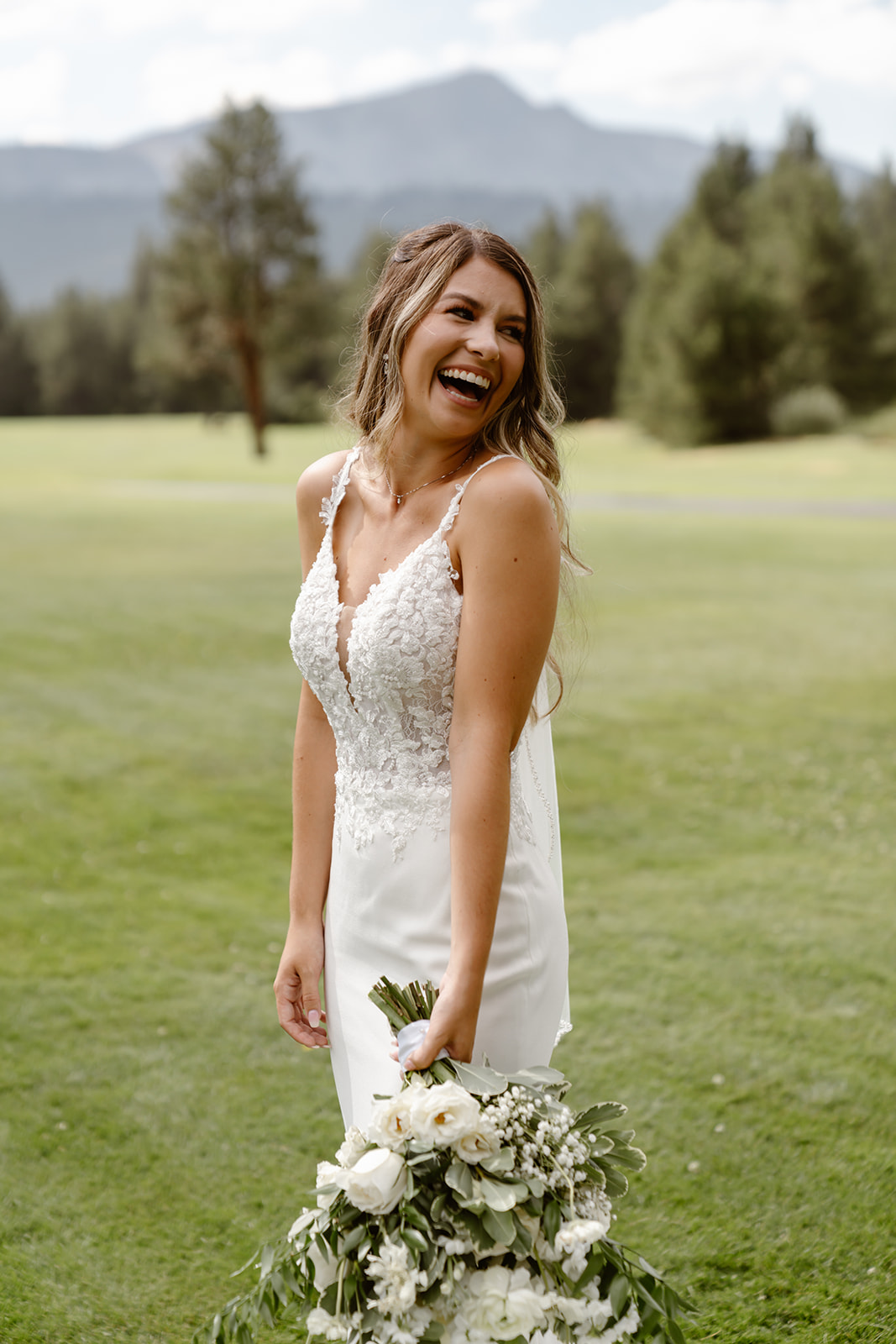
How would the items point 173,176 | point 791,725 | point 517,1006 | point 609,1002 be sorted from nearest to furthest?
point 517,1006, point 609,1002, point 791,725, point 173,176

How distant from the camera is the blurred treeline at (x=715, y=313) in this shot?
1913 inches

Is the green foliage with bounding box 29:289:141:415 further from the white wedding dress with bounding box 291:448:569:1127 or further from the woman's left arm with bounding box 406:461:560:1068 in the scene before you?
the woman's left arm with bounding box 406:461:560:1068

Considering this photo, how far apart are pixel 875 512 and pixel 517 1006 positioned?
2549cm

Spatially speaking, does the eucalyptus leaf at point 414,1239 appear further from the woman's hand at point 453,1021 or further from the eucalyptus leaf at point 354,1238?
the woman's hand at point 453,1021

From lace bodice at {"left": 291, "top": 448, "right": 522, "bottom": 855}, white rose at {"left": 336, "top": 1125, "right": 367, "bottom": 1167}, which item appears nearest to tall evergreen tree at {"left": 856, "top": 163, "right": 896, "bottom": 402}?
lace bodice at {"left": 291, "top": 448, "right": 522, "bottom": 855}

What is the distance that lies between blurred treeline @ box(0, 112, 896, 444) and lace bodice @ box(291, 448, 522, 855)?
3752cm

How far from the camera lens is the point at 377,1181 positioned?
188cm

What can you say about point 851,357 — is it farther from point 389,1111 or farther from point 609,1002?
point 389,1111

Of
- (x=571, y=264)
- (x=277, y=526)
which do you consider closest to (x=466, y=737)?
(x=277, y=526)

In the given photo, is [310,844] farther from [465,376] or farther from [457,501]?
[465,376]

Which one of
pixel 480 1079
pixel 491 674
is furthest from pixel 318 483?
pixel 480 1079

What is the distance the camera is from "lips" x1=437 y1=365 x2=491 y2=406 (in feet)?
7.95

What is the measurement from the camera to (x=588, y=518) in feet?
82.9

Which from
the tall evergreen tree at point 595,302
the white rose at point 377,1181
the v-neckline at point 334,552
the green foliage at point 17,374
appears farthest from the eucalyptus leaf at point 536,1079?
the green foliage at point 17,374
